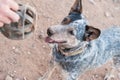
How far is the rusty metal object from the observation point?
2.42 m

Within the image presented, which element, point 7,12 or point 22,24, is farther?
point 22,24

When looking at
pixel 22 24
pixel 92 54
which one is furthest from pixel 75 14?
pixel 22 24

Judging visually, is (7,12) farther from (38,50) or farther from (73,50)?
(38,50)

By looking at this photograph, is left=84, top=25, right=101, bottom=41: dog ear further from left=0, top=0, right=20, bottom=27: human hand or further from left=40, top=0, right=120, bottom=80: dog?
left=0, top=0, right=20, bottom=27: human hand

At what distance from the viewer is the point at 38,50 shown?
3.99 metres

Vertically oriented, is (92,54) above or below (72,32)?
below

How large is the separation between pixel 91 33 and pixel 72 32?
182 millimetres

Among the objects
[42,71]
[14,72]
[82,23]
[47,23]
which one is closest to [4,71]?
[14,72]

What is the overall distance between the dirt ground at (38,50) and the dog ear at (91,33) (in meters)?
1.01

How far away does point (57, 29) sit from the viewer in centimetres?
295

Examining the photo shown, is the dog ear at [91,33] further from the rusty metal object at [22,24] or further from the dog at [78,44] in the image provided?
the rusty metal object at [22,24]

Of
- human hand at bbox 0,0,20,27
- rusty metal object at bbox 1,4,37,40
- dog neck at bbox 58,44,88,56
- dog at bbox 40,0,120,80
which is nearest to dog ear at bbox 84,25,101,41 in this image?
dog at bbox 40,0,120,80

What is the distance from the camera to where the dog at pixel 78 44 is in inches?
116

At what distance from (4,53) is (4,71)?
238 mm
